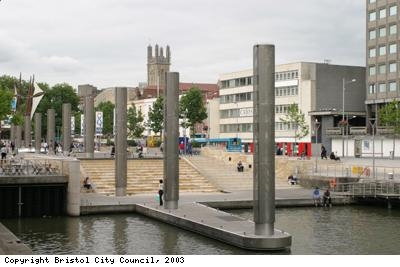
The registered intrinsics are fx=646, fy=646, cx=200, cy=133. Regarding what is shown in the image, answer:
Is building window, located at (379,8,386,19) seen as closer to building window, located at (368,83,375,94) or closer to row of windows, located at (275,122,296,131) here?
building window, located at (368,83,375,94)

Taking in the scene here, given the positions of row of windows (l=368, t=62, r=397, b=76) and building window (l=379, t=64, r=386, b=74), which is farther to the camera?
building window (l=379, t=64, r=386, b=74)

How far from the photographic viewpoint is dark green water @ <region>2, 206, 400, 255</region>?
94.2ft

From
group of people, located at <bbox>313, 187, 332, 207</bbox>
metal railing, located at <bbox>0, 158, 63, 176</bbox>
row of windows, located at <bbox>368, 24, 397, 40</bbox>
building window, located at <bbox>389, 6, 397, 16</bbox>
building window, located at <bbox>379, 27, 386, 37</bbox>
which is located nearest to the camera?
metal railing, located at <bbox>0, 158, 63, 176</bbox>

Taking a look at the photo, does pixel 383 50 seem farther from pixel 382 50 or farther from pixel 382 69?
pixel 382 69

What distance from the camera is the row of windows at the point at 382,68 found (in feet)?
307

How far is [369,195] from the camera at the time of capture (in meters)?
47.8

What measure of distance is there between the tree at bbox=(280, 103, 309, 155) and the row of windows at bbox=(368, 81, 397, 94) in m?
11.1

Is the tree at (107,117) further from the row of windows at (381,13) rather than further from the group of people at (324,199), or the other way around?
the group of people at (324,199)

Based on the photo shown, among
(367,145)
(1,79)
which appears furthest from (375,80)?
(1,79)

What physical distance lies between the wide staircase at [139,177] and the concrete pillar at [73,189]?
7817 mm

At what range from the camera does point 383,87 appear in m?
95.7

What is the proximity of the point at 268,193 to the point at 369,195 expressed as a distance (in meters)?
22.6

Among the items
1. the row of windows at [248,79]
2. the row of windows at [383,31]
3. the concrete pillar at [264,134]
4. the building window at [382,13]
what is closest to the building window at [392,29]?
the row of windows at [383,31]

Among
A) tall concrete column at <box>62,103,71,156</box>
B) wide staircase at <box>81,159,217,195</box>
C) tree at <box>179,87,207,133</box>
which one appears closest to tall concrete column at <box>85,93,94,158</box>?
tall concrete column at <box>62,103,71,156</box>
